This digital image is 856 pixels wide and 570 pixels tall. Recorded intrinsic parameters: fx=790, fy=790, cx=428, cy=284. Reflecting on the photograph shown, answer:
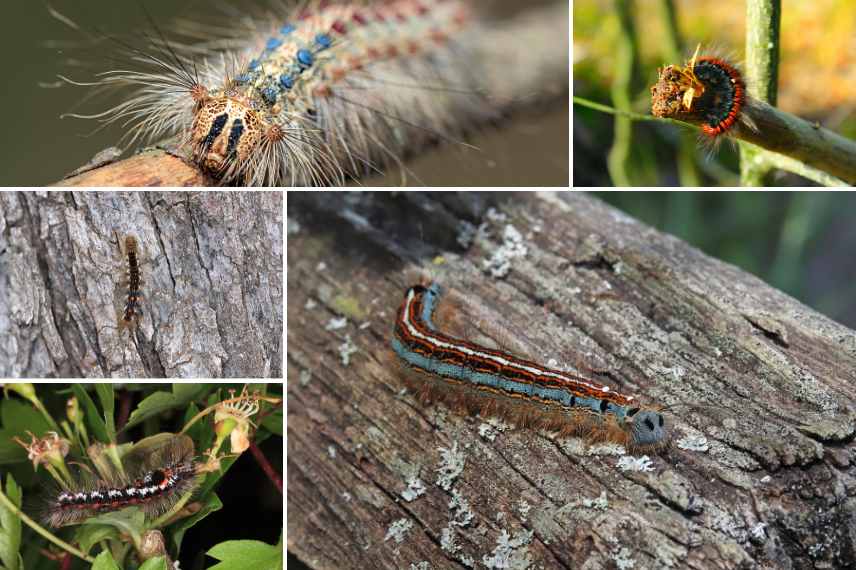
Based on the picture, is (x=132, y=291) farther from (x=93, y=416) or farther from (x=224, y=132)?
(x=224, y=132)

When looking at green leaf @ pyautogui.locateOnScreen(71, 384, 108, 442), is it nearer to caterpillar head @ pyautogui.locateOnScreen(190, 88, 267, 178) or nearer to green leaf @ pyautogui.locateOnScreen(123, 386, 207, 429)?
green leaf @ pyautogui.locateOnScreen(123, 386, 207, 429)

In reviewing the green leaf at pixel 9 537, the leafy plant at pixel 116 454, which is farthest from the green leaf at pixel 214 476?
the green leaf at pixel 9 537

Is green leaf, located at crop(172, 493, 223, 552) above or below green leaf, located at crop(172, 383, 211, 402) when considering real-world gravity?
below

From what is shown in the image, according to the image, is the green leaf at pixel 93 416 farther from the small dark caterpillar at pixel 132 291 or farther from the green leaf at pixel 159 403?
the small dark caterpillar at pixel 132 291

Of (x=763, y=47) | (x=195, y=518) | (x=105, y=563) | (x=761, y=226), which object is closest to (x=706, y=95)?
(x=763, y=47)

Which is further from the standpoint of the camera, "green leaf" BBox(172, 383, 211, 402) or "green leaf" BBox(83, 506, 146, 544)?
"green leaf" BBox(172, 383, 211, 402)

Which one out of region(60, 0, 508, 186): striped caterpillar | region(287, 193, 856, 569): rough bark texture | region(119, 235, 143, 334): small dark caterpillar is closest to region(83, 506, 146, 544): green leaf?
region(287, 193, 856, 569): rough bark texture
